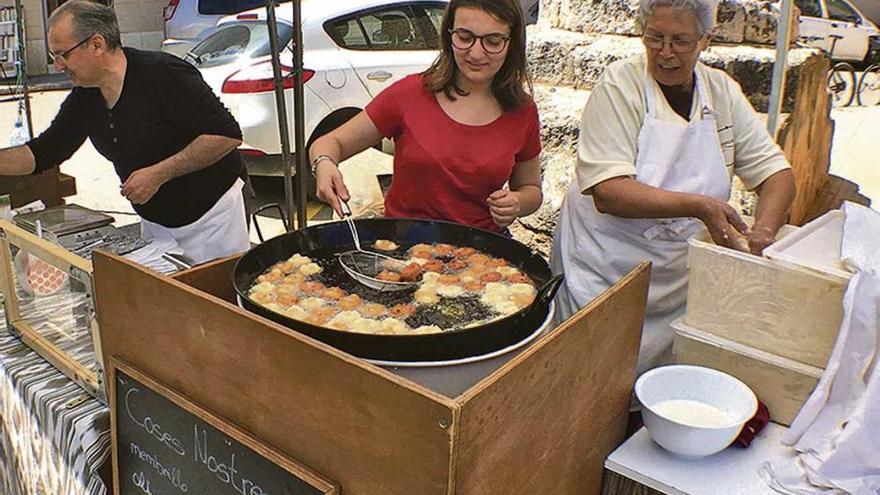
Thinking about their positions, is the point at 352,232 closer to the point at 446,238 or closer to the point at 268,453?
the point at 446,238

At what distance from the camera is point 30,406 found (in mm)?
1821

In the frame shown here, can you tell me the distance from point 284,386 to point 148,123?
182 cm

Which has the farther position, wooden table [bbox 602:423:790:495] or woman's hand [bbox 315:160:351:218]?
woman's hand [bbox 315:160:351:218]

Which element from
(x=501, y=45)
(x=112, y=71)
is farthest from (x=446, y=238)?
(x=112, y=71)

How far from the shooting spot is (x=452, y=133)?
2.19 metres

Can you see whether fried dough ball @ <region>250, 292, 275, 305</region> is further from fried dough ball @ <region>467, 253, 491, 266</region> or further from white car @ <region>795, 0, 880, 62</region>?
white car @ <region>795, 0, 880, 62</region>

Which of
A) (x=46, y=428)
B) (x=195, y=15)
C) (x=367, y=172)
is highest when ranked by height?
(x=195, y=15)

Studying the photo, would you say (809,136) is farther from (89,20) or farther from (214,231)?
(89,20)

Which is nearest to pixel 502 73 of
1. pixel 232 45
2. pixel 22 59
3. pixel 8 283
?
pixel 8 283

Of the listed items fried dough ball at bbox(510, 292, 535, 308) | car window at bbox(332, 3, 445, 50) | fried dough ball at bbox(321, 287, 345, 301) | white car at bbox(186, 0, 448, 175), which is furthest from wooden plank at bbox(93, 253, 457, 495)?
car window at bbox(332, 3, 445, 50)

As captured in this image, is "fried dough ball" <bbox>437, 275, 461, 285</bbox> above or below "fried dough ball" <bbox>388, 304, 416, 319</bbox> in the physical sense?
above

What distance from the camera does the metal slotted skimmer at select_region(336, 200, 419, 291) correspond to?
163 cm

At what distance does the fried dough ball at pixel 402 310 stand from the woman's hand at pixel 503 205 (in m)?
0.61

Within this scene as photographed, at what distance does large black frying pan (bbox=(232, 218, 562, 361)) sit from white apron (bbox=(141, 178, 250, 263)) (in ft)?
3.89
